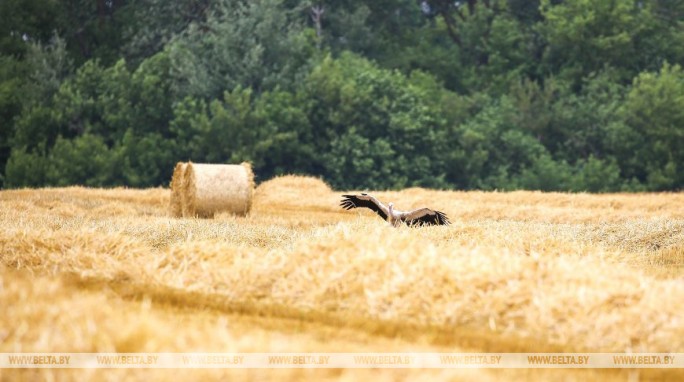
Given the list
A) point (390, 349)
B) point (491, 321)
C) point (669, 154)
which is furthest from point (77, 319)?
point (669, 154)

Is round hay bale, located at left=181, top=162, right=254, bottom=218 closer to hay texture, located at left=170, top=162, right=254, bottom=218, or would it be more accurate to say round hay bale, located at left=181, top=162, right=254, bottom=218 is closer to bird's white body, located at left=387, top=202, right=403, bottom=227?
hay texture, located at left=170, top=162, right=254, bottom=218

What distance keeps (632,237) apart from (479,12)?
128 ft

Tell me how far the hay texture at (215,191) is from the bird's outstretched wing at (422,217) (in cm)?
617

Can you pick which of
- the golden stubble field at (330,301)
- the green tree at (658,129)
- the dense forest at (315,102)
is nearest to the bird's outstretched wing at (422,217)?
the golden stubble field at (330,301)

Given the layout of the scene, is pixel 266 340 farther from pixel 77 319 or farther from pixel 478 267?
pixel 478 267

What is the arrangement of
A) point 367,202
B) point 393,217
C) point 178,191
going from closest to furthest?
1. point 393,217
2. point 367,202
3. point 178,191

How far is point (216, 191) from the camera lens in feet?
65.1

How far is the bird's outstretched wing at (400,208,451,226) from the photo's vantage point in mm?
14289

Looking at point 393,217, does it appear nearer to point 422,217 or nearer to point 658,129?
point 422,217

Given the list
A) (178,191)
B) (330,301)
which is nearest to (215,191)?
(178,191)

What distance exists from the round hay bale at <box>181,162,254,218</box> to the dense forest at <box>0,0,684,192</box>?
20916mm

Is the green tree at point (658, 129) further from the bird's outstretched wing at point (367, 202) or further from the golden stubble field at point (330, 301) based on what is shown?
the golden stubble field at point (330, 301)

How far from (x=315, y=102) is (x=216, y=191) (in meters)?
25.3

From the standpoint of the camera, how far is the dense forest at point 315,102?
4259 centimetres
